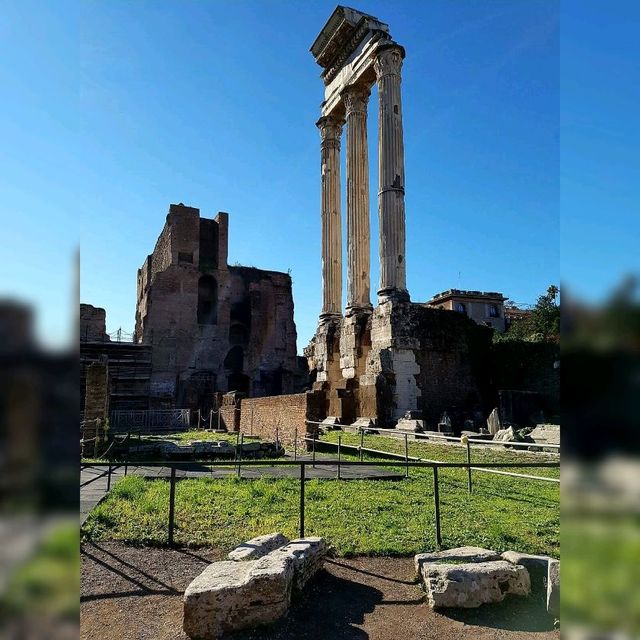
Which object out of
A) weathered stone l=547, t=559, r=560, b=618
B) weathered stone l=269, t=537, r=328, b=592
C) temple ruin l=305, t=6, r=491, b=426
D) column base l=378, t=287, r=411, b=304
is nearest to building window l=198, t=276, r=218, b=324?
temple ruin l=305, t=6, r=491, b=426

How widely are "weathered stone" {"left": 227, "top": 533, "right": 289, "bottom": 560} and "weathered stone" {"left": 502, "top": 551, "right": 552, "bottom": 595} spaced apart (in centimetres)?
201

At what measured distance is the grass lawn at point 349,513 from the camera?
5816 mm

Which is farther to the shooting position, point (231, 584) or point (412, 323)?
point (412, 323)

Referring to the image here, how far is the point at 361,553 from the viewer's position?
5.54 meters

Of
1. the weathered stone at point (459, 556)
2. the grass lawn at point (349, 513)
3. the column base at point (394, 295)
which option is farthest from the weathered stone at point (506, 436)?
the weathered stone at point (459, 556)

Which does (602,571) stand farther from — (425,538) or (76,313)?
(425,538)

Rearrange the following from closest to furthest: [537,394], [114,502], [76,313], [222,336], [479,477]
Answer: [76,313]
[114,502]
[479,477]
[537,394]
[222,336]

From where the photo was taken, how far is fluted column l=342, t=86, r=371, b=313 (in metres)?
19.3

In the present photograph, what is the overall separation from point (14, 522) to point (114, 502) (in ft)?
25.2

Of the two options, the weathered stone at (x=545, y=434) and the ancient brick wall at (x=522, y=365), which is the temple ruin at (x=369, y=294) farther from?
the weathered stone at (x=545, y=434)

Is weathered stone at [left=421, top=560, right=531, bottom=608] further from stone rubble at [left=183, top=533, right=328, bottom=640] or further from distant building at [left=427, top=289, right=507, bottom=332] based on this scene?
distant building at [left=427, top=289, right=507, bottom=332]

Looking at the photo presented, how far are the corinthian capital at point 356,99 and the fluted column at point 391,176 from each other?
1.84 metres

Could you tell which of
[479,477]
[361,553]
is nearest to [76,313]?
[361,553]

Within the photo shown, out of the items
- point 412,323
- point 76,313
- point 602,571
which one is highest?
point 412,323
